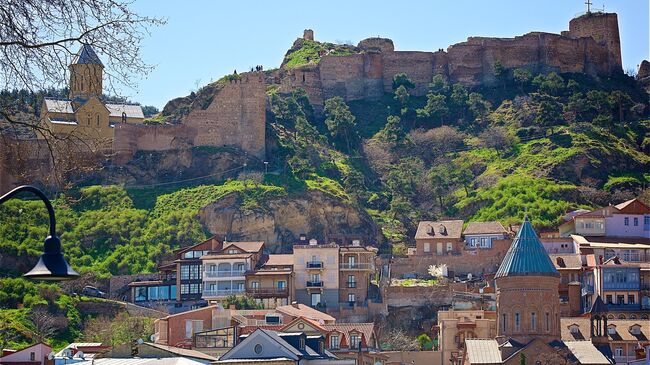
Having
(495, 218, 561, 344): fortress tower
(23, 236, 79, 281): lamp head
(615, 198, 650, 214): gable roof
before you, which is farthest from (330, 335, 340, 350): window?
(23, 236, 79, 281): lamp head

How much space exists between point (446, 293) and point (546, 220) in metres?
13.6

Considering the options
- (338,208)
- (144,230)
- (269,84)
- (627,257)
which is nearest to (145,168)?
(144,230)

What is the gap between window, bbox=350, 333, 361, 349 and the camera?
2412 inches

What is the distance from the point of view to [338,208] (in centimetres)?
9262

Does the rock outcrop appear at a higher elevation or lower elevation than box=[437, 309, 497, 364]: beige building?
higher

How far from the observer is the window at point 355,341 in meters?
61.3

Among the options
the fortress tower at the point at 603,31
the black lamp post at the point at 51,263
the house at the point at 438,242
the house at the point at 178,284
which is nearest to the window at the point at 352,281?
the house at the point at 438,242

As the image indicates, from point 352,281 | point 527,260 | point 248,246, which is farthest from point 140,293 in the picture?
point 527,260

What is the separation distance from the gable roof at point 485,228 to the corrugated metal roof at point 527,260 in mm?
20404

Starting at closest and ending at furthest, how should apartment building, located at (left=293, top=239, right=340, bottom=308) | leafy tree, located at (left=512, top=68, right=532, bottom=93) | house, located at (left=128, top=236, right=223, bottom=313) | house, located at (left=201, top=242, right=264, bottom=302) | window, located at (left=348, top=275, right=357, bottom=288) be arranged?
house, located at (left=201, top=242, right=264, bottom=302)
apartment building, located at (left=293, top=239, right=340, bottom=308)
window, located at (left=348, top=275, right=357, bottom=288)
house, located at (left=128, top=236, right=223, bottom=313)
leafy tree, located at (left=512, top=68, right=532, bottom=93)

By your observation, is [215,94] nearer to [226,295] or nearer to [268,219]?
[268,219]

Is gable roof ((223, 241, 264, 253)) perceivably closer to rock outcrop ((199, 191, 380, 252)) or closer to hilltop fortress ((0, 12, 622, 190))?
rock outcrop ((199, 191, 380, 252))

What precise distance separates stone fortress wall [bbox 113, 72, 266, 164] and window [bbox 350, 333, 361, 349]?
1408 inches

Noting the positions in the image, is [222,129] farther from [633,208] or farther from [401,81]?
[633,208]
